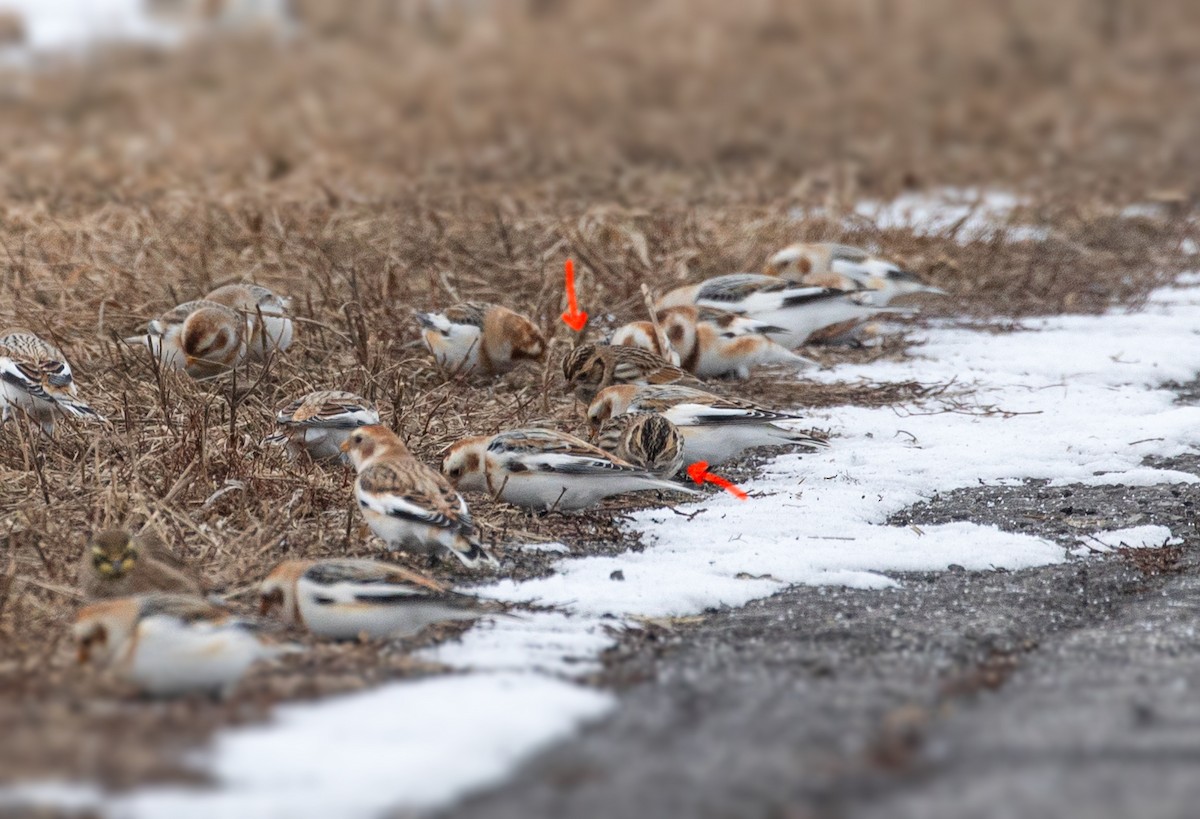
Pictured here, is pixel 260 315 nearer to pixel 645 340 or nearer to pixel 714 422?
pixel 645 340

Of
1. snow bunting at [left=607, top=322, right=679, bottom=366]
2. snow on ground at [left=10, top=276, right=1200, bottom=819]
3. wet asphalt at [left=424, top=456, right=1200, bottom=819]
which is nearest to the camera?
wet asphalt at [left=424, top=456, right=1200, bottom=819]

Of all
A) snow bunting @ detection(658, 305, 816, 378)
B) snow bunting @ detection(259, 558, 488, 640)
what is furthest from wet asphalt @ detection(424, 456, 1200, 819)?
snow bunting @ detection(658, 305, 816, 378)

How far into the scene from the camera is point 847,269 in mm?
8898

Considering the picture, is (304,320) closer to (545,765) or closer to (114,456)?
(114,456)

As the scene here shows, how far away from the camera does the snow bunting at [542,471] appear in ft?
16.7

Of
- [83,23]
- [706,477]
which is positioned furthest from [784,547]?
[83,23]

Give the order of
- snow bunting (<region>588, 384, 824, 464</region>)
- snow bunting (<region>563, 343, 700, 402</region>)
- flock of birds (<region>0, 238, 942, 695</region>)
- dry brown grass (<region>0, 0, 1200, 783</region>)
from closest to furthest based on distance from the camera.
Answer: flock of birds (<region>0, 238, 942, 695</region>)
dry brown grass (<region>0, 0, 1200, 783</region>)
snow bunting (<region>588, 384, 824, 464</region>)
snow bunting (<region>563, 343, 700, 402</region>)

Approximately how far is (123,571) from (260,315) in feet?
8.46

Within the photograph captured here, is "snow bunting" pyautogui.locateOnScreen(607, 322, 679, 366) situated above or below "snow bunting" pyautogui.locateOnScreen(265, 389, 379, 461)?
below

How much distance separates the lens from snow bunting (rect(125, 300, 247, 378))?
6.48 meters

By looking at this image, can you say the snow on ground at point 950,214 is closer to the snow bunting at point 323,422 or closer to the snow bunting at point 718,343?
the snow bunting at point 718,343

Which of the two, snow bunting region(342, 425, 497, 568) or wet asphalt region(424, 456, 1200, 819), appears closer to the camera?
wet asphalt region(424, 456, 1200, 819)

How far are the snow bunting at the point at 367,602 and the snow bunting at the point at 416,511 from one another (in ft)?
1.41

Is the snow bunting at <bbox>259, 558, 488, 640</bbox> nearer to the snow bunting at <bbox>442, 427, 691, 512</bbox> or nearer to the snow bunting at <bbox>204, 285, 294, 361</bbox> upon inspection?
the snow bunting at <bbox>442, 427, 691, 512</bbox>
